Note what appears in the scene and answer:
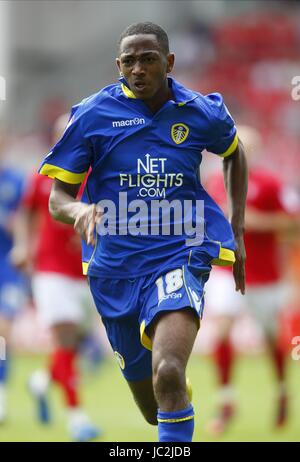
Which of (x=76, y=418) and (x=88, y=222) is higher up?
(x=88, y=222)

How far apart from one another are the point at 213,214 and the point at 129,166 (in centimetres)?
52

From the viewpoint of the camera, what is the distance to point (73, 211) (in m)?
4.95

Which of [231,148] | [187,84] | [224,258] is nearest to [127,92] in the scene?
[231,148]

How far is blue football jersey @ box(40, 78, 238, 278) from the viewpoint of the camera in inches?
204

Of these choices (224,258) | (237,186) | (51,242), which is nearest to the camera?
(224,258)

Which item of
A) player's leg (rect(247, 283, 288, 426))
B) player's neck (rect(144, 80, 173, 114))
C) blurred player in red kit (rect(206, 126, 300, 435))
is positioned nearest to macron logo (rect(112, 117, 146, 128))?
player's neck (rect(144, 80, 173, 114))

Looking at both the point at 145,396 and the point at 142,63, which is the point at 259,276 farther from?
the point at 142,63

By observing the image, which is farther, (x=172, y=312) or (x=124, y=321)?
(x=124, y=321)

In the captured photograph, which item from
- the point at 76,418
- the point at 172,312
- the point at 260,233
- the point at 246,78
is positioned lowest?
the point at 76,418

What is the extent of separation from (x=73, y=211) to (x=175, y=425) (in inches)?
43.0

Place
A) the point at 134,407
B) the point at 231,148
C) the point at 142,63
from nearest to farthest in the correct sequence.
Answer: the point at 142,63, the point at 231,148, the point at 134,407

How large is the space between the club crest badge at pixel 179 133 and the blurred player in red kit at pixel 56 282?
3.03 metres

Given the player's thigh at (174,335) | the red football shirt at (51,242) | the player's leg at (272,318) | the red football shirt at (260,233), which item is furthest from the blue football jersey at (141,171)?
the player's leg at (272,318)
